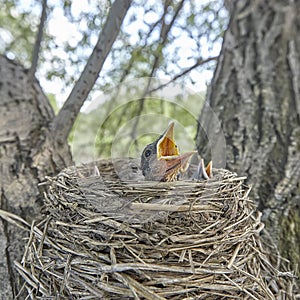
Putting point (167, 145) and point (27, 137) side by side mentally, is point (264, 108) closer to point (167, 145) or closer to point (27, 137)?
point (167, 145)

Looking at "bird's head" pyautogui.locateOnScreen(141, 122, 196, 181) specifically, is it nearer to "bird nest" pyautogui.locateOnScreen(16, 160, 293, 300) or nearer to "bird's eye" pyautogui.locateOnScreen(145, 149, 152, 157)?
"bird's eye" pyautogui.locateOnScreen(145, 149, 152, 157)

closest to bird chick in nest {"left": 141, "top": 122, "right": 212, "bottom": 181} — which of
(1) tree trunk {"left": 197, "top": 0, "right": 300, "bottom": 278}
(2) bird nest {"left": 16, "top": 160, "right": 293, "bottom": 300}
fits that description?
(2) bird nest {"left": 16, "top": 160, "right": 293, "bottom": 300}

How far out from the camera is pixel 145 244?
963mm

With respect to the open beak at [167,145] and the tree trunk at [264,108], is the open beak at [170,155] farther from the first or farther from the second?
the tree trunk at [264,108]

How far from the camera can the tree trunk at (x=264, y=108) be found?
1.60 m

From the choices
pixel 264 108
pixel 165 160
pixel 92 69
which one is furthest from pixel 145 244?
pixel 264 108

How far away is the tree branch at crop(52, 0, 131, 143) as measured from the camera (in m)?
1.44

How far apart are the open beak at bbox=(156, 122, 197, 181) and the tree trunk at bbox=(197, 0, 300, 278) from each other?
36 centimetres

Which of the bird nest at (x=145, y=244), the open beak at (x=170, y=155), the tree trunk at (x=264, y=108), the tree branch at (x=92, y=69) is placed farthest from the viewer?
the tree trunk at (x=264, y=108)

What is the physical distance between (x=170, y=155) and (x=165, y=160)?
0.10 meters

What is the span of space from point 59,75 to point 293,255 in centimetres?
127

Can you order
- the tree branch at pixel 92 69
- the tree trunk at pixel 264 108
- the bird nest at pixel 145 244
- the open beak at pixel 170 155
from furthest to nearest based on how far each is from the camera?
the tree trunk at pixel 264 108
the tree branch at pixel 92 69
the open beak at pixel 170 155
the bird nest at pixel 145 244

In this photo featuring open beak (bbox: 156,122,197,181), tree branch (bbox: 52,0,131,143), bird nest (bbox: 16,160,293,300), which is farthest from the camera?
tree branch (bbox: 52,0,131,143)

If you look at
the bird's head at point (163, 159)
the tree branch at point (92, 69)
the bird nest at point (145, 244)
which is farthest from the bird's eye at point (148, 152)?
the tree branch at point (92, 69)
